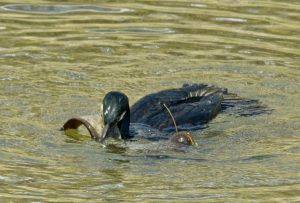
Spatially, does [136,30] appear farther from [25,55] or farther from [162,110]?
[162,110]

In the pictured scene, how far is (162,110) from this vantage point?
13.1m

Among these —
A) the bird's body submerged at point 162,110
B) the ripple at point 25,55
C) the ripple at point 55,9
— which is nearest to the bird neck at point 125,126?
the bird's body submerged at point 162,110

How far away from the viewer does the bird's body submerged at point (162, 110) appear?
1202 cm

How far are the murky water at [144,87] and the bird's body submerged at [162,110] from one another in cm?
20

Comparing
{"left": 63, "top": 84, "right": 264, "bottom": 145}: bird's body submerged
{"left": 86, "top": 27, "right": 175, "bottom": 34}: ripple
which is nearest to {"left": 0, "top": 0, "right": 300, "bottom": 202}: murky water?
{"left": 86, "top": 27, "right": 175, "bottom": 34}: ripple

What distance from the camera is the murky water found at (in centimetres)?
1047

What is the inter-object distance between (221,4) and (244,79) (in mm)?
3654

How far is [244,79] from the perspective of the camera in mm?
14656

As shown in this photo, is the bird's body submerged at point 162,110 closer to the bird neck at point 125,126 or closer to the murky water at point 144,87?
the bird neck at point 125,126

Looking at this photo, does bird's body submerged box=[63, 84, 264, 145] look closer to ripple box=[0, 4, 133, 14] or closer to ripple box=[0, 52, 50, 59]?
ripple box=[0, 52, 50, 59]

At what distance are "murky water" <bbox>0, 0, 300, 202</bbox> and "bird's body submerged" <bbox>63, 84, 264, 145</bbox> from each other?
205 millimetres

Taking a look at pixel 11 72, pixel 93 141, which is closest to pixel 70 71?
pixel 11 72

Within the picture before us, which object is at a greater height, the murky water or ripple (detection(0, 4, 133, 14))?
ripple (detection(0, 4, 133, 14))

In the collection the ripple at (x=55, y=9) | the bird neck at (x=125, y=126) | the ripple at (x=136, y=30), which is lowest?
the bird neck at (x=125, y=126)
